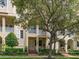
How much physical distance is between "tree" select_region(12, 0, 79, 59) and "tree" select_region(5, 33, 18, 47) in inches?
533

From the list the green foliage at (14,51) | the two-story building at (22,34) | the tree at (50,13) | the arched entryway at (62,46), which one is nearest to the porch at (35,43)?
the two-story building at (22,34)

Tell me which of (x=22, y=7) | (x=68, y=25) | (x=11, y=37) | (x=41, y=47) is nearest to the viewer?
(x=22, y=7)

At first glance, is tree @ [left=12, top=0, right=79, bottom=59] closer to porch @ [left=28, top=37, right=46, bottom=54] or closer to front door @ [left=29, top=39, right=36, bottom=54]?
front door @ [left=29, top=39, right=36, bottom=54]

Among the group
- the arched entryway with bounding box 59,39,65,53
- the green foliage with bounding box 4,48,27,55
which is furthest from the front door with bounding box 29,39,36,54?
the arched entryway with bounding box 59,39,65,53

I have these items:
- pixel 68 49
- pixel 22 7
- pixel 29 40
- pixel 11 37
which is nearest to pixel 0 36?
pixel 11 37

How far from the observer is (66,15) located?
30.2 meters

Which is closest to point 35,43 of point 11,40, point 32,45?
point 32,45

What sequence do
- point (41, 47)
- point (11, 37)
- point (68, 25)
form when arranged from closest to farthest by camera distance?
point (68, 25) → point (11, 37) → point (41, 47)

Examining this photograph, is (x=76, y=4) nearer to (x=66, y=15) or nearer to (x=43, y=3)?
(x=66, y=15)

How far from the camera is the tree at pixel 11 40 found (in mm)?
44469

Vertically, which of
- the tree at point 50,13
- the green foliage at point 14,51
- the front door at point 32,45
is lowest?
the green foliage at point 14,51

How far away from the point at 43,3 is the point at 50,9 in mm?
1580

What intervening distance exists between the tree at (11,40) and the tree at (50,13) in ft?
44.4

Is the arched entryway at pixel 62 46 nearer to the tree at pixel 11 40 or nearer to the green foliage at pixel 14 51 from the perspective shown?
the green foliage at pixel 14 51
